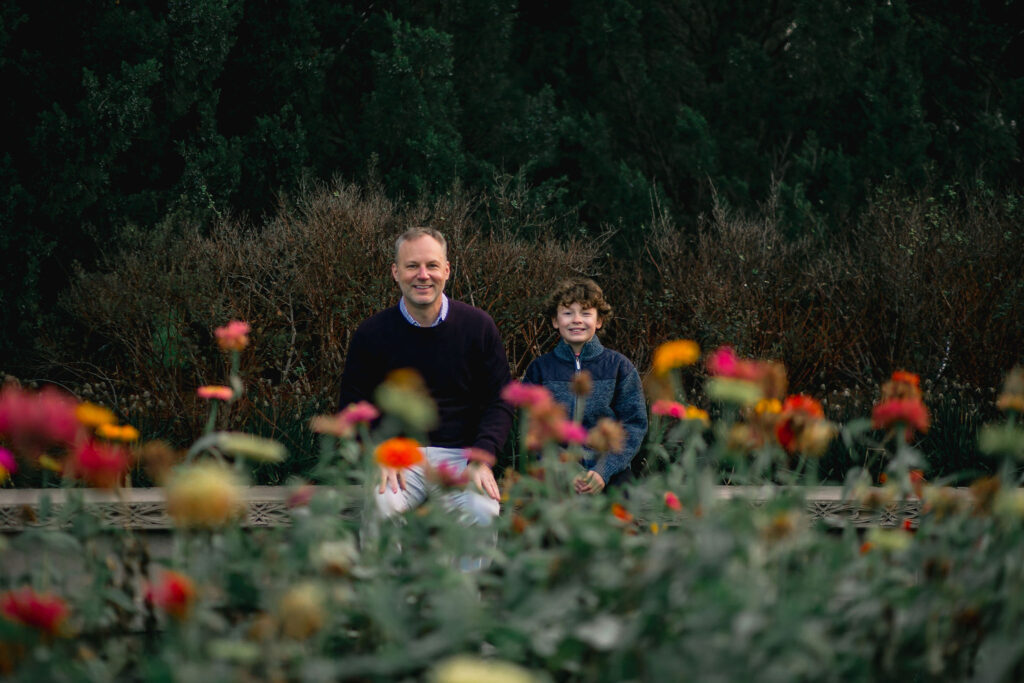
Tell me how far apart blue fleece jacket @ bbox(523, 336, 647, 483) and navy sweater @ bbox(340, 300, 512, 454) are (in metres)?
0.25

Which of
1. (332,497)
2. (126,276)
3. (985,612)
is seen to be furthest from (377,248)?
(985,612)

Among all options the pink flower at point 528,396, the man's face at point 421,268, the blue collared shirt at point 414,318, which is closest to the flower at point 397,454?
the pink flower at point 528,396

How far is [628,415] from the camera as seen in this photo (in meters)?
3.49

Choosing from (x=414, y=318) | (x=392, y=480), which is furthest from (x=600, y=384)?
(x=392, y=480)

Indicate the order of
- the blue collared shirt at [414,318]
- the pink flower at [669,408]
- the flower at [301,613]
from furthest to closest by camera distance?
the blue collared shirt at [414,318] < the pink flower at [669,408] < the flower at [301,613]

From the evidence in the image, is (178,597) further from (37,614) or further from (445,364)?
(445,364)

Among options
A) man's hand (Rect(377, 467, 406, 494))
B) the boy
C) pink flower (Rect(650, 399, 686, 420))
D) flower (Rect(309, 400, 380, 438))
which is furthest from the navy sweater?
flower (Rect(309, 400, 380, 438))

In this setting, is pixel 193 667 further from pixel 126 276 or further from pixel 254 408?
pixel 126 276

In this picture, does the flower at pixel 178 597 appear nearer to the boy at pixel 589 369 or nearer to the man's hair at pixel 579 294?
the boy at pixel 589 369

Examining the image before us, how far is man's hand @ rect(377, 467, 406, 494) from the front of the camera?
2.64 m

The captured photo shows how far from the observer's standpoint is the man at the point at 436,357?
325 centimetres

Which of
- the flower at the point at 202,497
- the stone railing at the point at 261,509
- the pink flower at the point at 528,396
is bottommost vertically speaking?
the stone railing at the point at 261,509

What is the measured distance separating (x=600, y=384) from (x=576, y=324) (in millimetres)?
249

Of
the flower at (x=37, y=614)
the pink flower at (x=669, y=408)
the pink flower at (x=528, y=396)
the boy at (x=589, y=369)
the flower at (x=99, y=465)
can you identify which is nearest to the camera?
the flower at (x=37, y=614)
